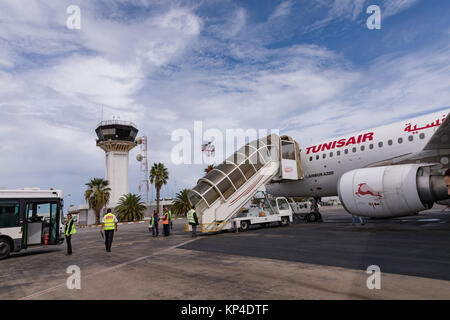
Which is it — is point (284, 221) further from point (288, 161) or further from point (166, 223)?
point (166, 223)

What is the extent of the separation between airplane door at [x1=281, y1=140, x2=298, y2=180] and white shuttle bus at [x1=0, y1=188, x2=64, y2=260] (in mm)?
13168

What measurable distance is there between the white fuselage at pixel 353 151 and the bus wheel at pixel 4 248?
16.0m

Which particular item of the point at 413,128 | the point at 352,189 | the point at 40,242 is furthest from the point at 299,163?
the point at 40,242

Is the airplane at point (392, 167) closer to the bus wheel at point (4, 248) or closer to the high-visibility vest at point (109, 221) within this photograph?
the high-visibility vest at point (109, 221)

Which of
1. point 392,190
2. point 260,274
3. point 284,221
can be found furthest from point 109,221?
point 284,221

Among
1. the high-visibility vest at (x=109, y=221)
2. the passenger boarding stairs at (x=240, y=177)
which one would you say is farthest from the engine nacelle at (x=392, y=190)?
the high-visibility vest at (x=109, y=221)

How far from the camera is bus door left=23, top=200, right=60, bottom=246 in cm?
1262

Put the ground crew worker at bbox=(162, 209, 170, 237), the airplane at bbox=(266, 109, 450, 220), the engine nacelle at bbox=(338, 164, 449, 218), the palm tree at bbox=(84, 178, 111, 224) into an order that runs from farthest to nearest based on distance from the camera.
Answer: the palm tree at bbox=(84, 178, 111, 224) → the ground crew worker at bbox=(162, 209, 170, 237) → the airplane at bbox=(266, 109, 450, 220) → the engine nacelle at bbox=(338, 164, 449, 218)

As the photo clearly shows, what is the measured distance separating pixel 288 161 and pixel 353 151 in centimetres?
435

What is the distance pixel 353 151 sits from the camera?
1675 cm

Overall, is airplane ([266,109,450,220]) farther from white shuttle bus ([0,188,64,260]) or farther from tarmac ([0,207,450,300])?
white shuttle bus ([0,188,64,260])

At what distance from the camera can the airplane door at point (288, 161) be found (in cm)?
1947

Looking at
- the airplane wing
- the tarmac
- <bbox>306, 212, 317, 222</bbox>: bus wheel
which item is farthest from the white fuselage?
the tarmac
